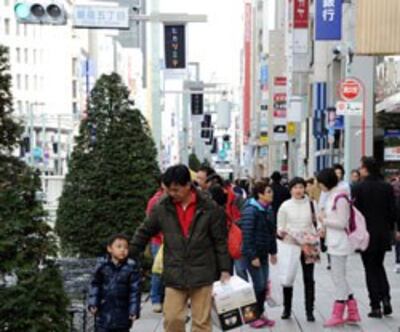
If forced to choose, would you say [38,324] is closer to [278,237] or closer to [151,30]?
[278,237]

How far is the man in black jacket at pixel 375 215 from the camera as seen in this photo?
37.3 ft

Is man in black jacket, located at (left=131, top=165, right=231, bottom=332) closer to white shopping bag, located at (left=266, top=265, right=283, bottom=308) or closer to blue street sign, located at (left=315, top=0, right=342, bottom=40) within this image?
white shopping bag, located at (left=266, top=265, right=283, bottom=308)

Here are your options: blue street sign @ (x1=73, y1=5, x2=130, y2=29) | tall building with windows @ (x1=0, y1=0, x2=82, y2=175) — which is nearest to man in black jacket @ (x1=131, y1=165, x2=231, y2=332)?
blue street sign @ (x1=73, y1=5, x2=130, y2=29)

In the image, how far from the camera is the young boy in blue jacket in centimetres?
814

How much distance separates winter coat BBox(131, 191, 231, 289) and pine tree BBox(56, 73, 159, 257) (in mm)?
5740

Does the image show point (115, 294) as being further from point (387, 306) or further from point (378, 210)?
point (387, 306)

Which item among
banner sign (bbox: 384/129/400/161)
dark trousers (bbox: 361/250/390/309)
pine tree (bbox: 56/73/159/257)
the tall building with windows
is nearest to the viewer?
dark trousers (bbox: 361/250/390/309)

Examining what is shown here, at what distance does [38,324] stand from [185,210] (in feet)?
6.26

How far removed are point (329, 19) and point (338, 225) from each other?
22117mm

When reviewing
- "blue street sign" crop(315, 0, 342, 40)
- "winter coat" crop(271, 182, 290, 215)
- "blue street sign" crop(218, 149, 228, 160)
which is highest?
"blue street sign" crop(315, 0, 342, 40)

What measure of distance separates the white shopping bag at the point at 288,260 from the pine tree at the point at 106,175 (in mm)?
2875

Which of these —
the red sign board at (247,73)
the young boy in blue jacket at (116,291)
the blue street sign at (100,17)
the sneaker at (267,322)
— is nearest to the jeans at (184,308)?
the young boy in blue jacket at (116,291)

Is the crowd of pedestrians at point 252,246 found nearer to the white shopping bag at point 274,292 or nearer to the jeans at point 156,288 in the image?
the jeans at point 156,288

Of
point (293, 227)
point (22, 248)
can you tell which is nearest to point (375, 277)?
point (293, 227)
